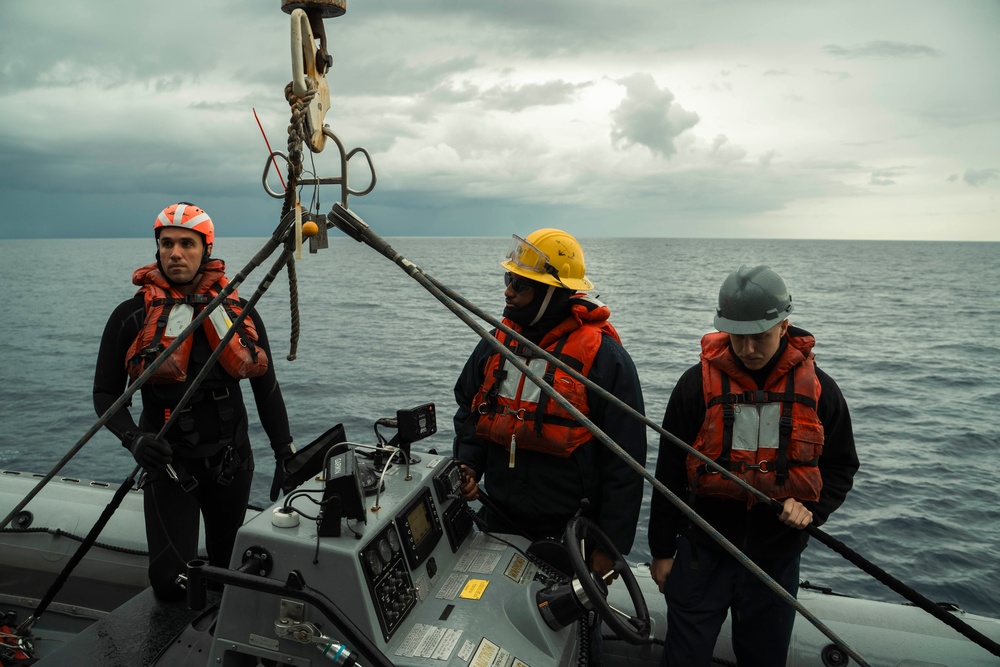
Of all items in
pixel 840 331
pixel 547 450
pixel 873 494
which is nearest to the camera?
pixel 547 450

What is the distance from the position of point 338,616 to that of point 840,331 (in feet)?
71.4

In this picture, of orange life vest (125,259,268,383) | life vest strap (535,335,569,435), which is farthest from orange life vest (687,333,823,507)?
orange life vest (125,259,268,383)

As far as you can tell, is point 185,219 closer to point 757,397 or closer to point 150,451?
point 150,451

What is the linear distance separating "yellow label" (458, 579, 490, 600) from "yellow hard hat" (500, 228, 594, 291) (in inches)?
43.2

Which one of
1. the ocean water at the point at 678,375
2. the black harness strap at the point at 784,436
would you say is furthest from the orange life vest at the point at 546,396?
the ocean water at the point at 678,375

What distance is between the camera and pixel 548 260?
2775 millimetres

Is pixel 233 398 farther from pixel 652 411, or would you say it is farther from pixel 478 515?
pixel 652 411

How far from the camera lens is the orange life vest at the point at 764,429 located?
2.47 m

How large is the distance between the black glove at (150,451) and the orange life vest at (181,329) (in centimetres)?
29

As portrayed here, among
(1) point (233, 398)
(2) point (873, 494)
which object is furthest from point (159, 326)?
(2) point (873, 494)

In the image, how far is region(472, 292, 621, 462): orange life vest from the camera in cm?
268

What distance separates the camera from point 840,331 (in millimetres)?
21109

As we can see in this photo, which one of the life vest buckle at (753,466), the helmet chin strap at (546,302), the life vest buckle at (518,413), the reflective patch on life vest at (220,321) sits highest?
the helmet chin strap at (546,302)

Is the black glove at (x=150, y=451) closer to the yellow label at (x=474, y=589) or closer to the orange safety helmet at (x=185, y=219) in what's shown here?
the orange safety helmet at (x=185, y=219)
